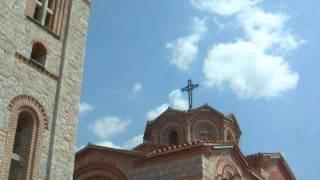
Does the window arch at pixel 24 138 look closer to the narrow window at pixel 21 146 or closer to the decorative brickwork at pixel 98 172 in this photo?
the narrow window at pixel 21 146

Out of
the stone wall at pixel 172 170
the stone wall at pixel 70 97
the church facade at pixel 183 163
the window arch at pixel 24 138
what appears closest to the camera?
the window arch at pixel 24 138

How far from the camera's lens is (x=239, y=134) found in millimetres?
29547

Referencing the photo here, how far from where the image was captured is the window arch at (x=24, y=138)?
13227mm

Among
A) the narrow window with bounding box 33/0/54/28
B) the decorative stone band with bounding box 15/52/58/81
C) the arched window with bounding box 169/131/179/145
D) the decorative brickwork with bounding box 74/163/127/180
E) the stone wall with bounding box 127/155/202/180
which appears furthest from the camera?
the arched window with bounding box 169/131/179/145

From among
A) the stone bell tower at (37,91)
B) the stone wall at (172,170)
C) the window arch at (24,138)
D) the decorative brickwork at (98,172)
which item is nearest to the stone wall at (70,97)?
the stone bell tower at (37,91)

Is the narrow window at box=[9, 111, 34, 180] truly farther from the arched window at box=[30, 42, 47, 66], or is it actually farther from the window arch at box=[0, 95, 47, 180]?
the arched window at box=[30, 42, 47, 66]

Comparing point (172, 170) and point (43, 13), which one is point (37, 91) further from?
point (172, 170)

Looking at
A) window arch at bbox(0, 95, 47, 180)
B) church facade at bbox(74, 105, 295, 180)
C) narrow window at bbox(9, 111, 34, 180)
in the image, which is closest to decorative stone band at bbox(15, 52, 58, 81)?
window arch at bbox(0, 95, 47, 180)

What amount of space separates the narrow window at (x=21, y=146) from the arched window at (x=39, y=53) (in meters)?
1.84

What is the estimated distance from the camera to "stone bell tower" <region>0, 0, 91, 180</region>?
44.0ft

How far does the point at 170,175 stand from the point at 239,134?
40.0ft

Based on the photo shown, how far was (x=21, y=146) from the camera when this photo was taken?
45.5 ft

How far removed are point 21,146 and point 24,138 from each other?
0.79 ft

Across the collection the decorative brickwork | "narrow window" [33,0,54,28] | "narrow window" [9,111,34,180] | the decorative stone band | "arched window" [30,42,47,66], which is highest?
"narrow window" [33,0,54,28]
